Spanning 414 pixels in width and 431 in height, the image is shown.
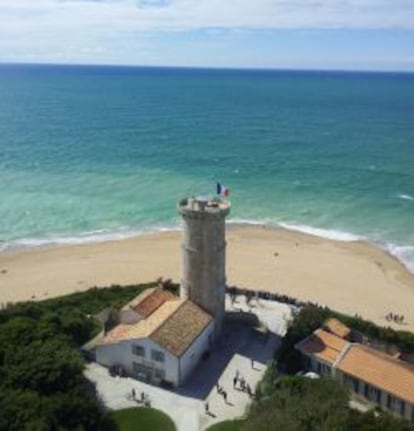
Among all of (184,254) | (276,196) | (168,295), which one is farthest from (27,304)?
(276,196)

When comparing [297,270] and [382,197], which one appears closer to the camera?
[297,270]

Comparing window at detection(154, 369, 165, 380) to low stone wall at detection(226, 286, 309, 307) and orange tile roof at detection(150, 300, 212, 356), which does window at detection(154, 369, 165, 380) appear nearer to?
orange tile roof at detection(150, 300, 212, 356)

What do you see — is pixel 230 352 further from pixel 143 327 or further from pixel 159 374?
pixel 143 327

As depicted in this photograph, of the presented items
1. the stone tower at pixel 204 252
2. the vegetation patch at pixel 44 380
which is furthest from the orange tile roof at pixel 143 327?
the vegetation patch at pixel 44 380

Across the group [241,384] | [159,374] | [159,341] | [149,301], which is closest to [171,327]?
[159,341]

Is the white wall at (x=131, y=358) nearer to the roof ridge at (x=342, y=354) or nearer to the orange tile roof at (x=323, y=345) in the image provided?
the orange tile roof at (x=323, y=345)

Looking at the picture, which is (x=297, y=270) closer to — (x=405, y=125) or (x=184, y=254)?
(x=184, y=254)
